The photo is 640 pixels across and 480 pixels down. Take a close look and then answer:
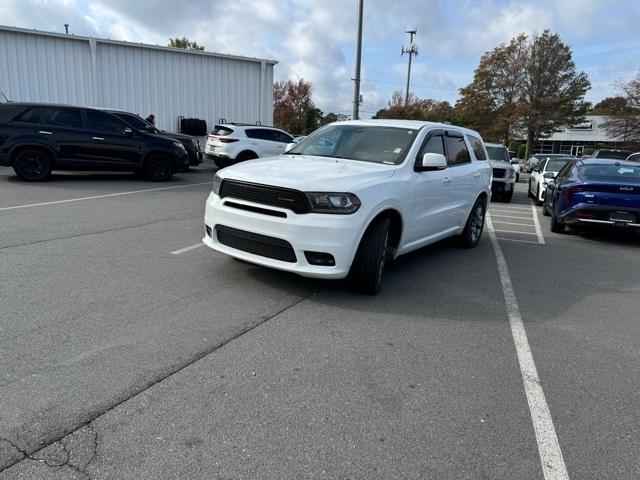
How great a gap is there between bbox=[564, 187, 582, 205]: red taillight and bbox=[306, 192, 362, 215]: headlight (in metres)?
6.10

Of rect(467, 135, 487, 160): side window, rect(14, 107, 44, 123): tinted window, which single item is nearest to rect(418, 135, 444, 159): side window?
rect(467, 135, 487, 160): side window

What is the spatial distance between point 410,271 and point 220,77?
18762mm

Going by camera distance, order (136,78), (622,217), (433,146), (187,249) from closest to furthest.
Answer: (433,146) → (187,249) → (622,217) → (136,78)

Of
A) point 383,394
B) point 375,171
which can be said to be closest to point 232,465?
point 383,394

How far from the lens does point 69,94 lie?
759 inches

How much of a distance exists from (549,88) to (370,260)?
46.1m

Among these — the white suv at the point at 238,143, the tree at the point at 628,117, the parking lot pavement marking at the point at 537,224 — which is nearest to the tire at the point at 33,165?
the white suv at the point at 238,143

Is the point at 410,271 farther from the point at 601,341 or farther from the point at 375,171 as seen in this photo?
the point at 601,341

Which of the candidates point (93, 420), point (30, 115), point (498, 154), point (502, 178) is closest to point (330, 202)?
point (93, 420)

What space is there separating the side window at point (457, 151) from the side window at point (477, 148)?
17.0 inches

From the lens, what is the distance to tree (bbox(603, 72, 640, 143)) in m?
32.7

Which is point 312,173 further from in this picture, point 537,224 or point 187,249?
point 537,224

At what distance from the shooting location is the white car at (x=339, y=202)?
15.1 ft

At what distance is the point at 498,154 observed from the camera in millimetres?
16172
